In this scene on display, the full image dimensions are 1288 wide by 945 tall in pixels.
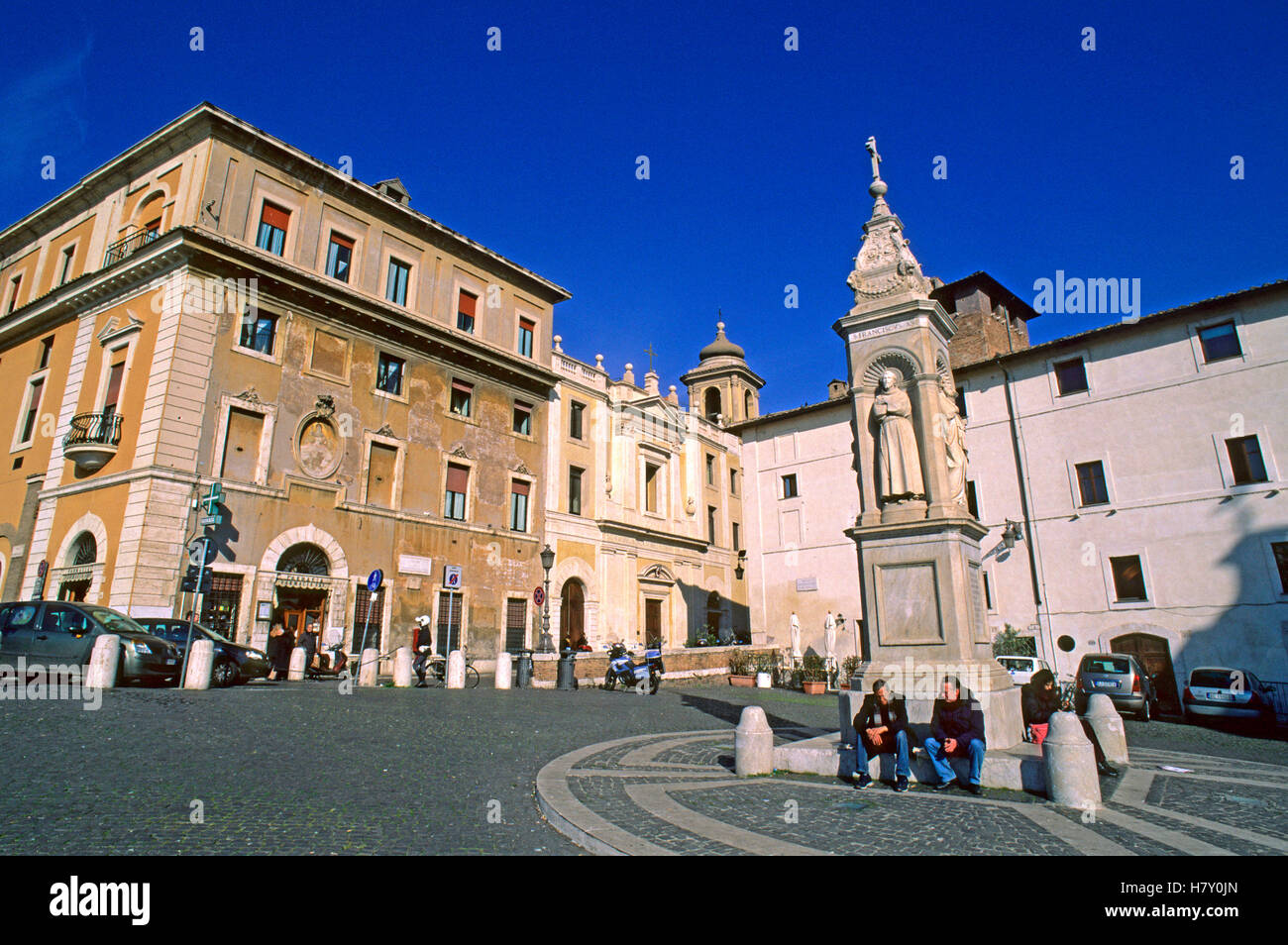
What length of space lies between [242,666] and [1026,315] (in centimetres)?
3299

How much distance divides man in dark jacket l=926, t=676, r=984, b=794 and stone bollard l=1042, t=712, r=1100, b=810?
2.06 ft

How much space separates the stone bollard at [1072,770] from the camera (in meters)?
5.84

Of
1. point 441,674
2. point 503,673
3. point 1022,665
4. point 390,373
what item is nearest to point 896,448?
point 503,673

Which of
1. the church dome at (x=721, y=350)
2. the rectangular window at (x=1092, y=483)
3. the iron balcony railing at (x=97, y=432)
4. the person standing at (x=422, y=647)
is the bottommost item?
the person standing at (x=422, y=647)

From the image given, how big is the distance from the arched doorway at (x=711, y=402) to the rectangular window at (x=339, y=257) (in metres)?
28.7

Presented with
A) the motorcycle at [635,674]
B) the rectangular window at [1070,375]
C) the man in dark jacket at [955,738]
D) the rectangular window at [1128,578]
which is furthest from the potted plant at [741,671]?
the man in dark jacket at [955,738]

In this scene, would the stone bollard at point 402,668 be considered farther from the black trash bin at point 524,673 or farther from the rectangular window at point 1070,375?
the rectangular window at point 1070,375

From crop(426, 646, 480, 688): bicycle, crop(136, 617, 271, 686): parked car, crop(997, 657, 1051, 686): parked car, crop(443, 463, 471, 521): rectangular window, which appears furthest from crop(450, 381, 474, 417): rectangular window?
crop(997, 657, 1051, 686): parked car

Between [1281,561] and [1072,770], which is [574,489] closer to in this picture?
[1281,561]

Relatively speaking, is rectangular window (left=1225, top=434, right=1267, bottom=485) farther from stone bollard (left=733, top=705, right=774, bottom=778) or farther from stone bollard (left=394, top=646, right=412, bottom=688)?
stone bollard (left=394, top=646, right=412, bottom=688)

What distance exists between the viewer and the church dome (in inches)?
1988

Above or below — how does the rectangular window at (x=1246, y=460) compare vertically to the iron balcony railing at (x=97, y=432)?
below
